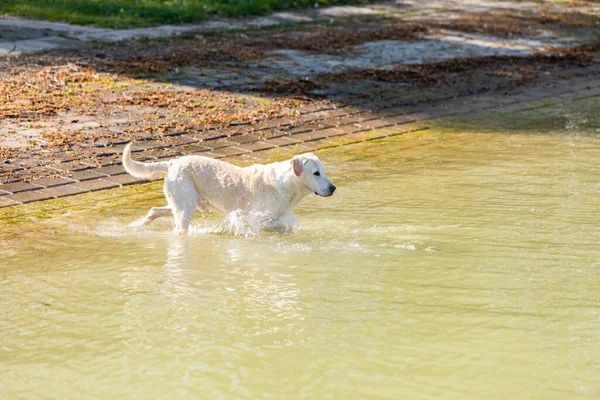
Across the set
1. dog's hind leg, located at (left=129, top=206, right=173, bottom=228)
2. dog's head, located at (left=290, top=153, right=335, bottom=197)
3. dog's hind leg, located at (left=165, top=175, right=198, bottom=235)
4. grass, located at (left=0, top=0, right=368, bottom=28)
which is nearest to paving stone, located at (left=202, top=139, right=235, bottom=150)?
dog's hind leg, located at (left=129, top=206, right=173, bottom=228)

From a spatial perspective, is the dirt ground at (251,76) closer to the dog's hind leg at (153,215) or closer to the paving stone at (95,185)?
the paving stone at (95,185)

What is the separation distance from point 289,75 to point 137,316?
9246 millimetres

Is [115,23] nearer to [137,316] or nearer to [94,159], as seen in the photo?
[94,159]

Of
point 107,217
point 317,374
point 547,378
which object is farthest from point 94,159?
point 547,378

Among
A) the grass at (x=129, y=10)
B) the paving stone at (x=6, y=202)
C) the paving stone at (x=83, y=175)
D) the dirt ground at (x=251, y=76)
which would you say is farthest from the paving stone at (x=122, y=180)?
the grass at (x=129, y=10)

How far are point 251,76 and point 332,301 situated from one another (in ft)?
28.7

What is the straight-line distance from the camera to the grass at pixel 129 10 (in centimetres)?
1939

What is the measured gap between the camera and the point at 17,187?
9766 millimetres

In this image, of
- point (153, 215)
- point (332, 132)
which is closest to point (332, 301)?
point (153, 215)

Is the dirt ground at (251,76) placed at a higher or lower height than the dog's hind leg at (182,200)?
higher

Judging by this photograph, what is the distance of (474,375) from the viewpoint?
5.76 metres

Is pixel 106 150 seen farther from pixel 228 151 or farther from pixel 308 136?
pixel 308 136

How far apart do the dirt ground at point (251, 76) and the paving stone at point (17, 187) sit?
154 millimetres

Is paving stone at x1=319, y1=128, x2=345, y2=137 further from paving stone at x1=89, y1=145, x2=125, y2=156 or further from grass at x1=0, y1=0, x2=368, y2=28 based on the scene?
grass at x1=0, y1=0, x2=368, y2=28
